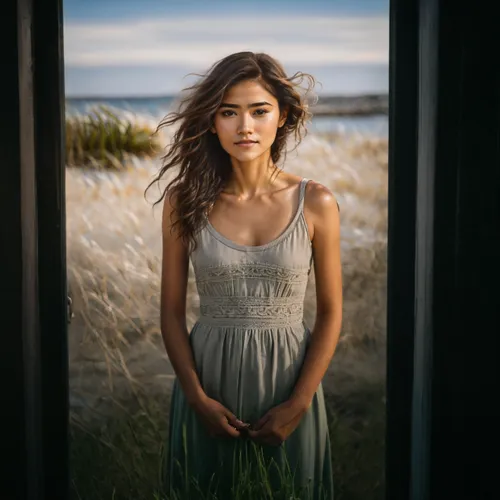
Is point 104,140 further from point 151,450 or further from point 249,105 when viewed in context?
point 151,450

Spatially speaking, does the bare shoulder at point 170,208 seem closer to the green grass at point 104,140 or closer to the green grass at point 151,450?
the green grass at point 104,140

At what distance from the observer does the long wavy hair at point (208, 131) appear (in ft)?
6.63

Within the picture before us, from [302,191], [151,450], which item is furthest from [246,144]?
[151,450]

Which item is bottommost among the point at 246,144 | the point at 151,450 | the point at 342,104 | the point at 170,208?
the point at 151,450

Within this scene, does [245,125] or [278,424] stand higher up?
[245,125]

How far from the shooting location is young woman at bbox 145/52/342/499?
2.04 m

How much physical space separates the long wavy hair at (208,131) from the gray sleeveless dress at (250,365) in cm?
8

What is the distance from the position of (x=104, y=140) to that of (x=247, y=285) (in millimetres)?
545

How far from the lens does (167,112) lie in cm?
207

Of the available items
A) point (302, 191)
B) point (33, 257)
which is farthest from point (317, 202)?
point (33, 257)

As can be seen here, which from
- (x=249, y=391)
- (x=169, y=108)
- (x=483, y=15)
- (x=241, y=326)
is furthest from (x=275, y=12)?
(x=249, y=391)

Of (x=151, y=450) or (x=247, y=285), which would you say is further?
(x=151, y=450)

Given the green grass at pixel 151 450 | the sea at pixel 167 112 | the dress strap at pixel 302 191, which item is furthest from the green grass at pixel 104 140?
the green grass at pixel 151 450

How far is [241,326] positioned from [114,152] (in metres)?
0.58
